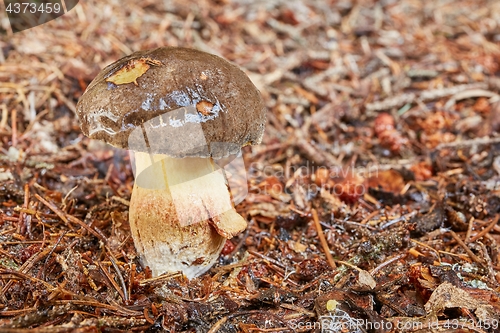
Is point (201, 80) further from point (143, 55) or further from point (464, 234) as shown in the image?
point (464, 234)

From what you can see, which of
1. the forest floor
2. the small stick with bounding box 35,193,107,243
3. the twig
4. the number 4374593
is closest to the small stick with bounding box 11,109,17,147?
the forest floor

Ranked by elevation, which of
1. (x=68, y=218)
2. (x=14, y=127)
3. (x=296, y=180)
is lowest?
(x=296, y=180)

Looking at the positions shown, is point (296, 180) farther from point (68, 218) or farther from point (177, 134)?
point (68, 218)

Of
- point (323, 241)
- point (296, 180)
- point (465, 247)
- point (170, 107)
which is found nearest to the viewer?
point (170, 107)

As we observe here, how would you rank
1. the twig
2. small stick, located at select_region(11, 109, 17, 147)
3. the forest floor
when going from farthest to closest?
small stick, located at select_region(11, 109, 17, 147) < the twig < the forest floor

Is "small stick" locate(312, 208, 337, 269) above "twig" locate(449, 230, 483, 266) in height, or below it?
below

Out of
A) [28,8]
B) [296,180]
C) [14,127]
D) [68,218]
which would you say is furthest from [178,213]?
[28,8]

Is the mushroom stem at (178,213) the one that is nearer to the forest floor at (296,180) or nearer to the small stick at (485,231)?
the forest floor at (296,180)

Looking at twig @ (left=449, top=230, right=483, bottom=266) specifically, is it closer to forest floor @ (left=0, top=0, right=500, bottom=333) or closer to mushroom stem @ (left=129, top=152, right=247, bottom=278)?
forest floor @ (left=0, top=0, right=500, bottom=333)

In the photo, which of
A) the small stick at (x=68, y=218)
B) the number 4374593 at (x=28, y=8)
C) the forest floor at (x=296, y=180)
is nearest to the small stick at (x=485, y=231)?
the forest floor at (x=296, y=180)
